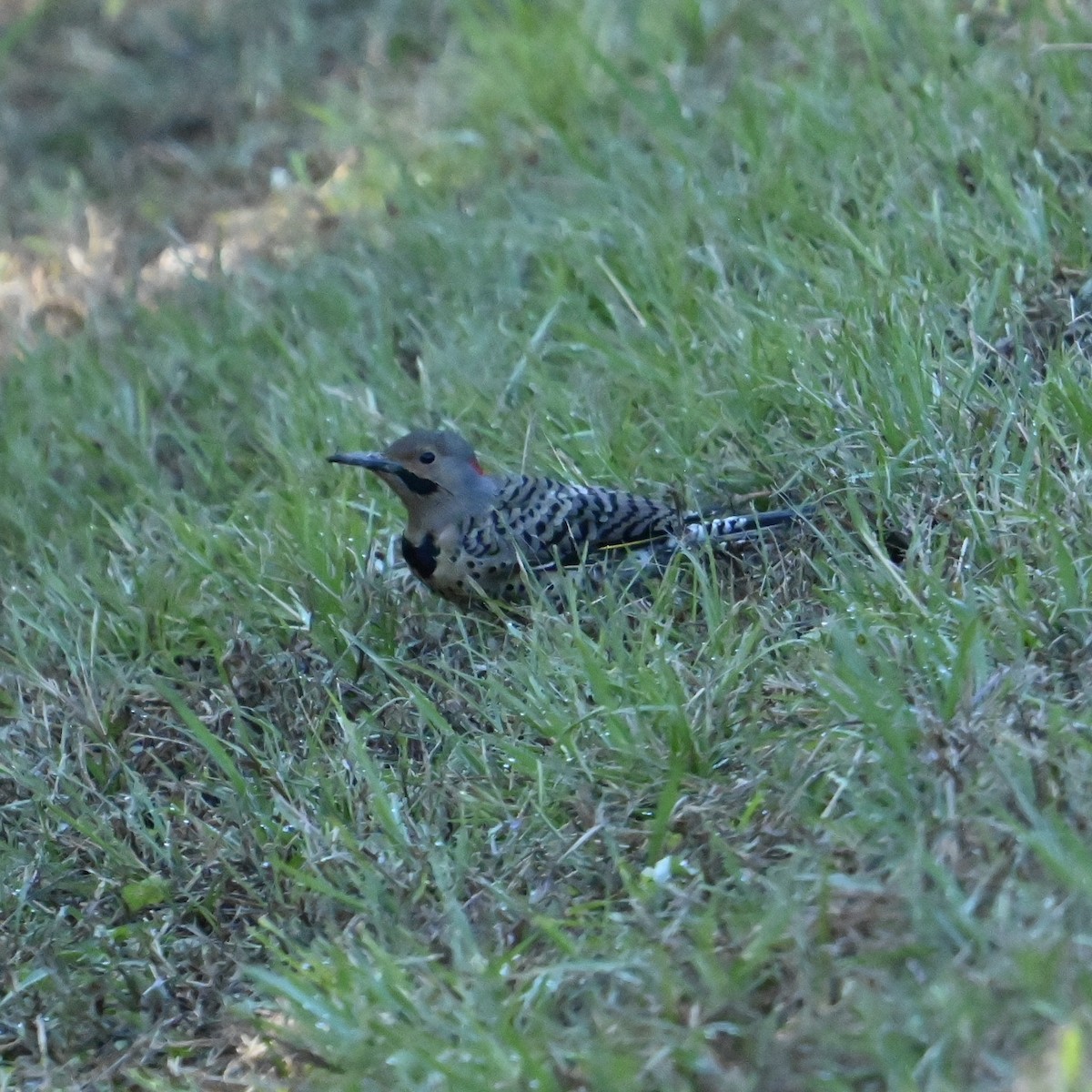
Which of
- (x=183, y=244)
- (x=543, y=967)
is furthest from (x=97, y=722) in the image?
(x=183, y=244)

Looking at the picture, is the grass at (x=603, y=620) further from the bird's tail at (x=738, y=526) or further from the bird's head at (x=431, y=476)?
the bird's head at (x=431, y=476)

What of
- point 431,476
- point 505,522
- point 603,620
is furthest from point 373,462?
point 603,620

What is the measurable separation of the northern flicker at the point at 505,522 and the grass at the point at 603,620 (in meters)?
0.13

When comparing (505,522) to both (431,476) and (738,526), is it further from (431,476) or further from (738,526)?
(738,526)

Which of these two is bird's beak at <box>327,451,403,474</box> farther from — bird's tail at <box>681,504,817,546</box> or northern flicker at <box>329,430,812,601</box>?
bird's tail at <box>681,504,817,546</box>

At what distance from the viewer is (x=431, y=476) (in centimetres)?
449

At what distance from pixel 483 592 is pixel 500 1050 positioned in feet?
5.66

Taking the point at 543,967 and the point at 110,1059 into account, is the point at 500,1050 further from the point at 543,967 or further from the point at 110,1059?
the point at 110,1059

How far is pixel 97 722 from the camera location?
4211mm

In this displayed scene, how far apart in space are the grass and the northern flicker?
126mm

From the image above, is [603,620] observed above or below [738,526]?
below

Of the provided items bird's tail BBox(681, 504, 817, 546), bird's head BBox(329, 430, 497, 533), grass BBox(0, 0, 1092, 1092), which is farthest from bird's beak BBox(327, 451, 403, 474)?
bird's tail BBox(681, 504, 817, 546)

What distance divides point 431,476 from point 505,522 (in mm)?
255

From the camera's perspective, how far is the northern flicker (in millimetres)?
4301
